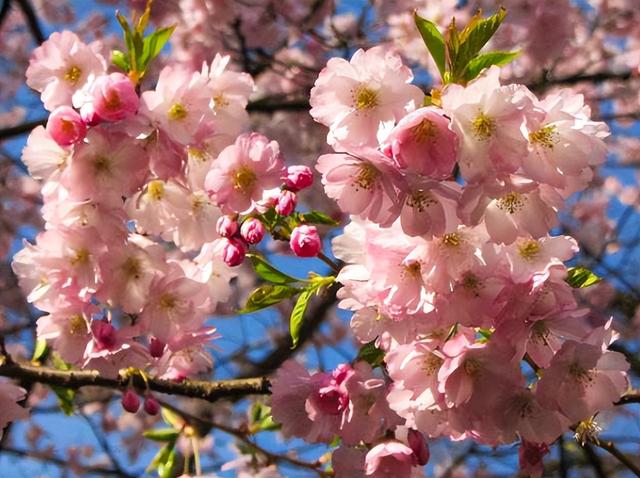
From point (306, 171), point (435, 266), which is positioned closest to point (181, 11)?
point (306, 171)

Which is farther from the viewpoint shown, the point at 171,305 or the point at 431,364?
the point at 171,305

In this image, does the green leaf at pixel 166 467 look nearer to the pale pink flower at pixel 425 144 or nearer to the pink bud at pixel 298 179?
the pink bud at pixel 298 179

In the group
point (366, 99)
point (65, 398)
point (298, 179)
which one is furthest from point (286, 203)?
point (65, 398)

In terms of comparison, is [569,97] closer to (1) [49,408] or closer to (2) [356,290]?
(2) [356,290]

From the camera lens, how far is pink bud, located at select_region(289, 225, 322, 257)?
5.28 ft

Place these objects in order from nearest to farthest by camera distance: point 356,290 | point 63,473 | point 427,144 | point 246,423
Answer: point 427,144
point 356,290
point 246,423
point 63,473

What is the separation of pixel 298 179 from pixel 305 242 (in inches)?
6.0

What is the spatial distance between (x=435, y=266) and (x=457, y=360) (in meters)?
0.18

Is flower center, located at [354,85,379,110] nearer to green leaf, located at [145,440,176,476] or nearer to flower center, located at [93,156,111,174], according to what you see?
flower center, located at [93,156,111,174]

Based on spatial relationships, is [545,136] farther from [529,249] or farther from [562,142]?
[529,249]

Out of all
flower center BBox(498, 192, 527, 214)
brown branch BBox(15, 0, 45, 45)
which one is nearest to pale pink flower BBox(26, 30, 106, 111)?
flower center BBox(498, 192, 527, 214)

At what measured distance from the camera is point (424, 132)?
50.7 inches

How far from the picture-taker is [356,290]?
5.01 ft

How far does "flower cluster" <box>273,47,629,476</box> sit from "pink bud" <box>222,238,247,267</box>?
22cm
